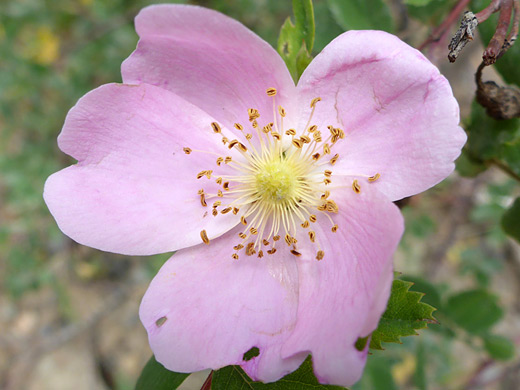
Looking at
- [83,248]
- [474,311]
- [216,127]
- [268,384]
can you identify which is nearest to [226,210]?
[216,127]

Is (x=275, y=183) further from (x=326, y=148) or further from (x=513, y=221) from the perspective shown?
(x=513, y=221)

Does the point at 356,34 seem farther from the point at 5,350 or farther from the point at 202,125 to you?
the point at 5,350

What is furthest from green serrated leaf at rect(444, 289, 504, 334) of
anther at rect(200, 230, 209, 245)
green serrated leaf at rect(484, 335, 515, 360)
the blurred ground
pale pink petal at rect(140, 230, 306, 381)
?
anther at rect(200, 230, 209, 245)

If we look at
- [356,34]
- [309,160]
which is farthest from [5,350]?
[356,34]

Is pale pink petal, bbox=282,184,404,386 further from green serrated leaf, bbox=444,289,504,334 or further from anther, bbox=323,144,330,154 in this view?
green serrated leaf, bbox=444,289,504,334

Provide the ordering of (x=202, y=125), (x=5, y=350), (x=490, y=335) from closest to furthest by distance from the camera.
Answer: (x=202, y=125) < (x=490, y=335) < (x=5, y=350)

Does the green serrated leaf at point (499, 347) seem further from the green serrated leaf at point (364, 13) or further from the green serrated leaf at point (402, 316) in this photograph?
the green serrated leaf at point (364, 13)
